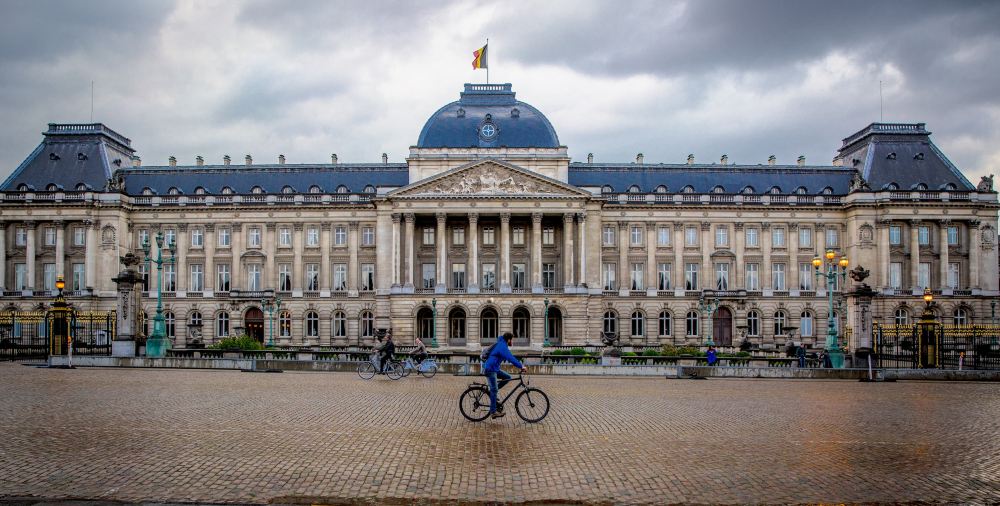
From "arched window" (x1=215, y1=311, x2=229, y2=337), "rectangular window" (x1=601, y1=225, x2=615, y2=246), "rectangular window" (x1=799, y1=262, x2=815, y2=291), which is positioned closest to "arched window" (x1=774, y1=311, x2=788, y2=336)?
"rectangular window" (x1=799, y1=262, x2=815, y2=291)

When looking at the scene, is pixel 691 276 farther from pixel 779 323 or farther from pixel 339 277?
pixel 339 277

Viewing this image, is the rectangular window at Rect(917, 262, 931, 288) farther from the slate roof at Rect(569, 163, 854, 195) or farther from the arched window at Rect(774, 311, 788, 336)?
the arched window at Rect(774, 311, 788, 336)

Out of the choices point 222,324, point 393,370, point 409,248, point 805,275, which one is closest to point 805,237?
point 805,275

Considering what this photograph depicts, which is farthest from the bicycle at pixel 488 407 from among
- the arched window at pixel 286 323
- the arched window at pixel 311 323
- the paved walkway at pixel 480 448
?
the arched window at pixel 286 323

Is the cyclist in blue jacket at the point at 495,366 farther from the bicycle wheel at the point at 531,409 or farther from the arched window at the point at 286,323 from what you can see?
the arched window at the point at 286,323

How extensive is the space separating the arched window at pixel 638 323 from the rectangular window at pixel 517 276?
11128 millimetres

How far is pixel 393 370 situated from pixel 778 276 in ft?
170

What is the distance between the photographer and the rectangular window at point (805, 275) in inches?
2904

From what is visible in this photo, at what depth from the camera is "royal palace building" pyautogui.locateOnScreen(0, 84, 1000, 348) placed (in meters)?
70.8

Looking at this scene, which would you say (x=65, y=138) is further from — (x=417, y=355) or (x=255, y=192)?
(x=417, y=355)

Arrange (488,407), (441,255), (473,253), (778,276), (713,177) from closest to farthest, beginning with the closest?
1. (488,407)
2. (473,253)
3. (441,255)
4. (778,276)
5. (713,177)

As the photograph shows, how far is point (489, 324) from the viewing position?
2788 inches

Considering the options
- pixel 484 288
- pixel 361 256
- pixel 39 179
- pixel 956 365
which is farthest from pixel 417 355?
pixel 39 179

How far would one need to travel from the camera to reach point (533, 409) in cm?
1898
